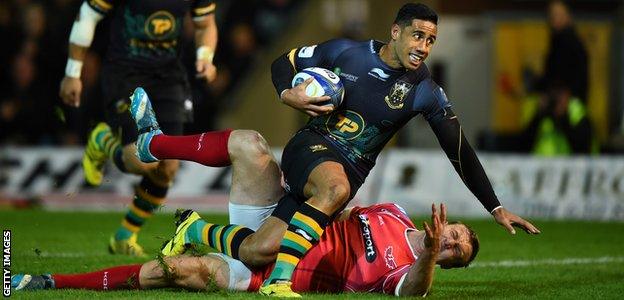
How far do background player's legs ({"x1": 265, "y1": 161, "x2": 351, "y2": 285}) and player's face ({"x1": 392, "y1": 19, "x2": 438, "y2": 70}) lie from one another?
3.08 feet

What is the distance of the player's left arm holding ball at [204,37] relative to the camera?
10609 mm

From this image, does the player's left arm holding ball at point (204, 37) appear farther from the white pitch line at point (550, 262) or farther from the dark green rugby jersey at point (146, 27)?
the white pitch line at point (550, 262)

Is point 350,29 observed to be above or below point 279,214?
below

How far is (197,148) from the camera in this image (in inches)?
314

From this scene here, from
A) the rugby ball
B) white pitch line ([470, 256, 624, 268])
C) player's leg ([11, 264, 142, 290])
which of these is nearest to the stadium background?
white pitch line ([470, 256, 624, 268])

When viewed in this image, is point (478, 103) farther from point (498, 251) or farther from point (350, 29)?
point (498, 251)

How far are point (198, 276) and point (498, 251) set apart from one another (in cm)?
415

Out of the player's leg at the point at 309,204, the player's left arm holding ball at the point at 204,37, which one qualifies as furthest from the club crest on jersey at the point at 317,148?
the player's left arm holding ball at the point at 204,37

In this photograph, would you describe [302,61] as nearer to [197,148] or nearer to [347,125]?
[347,125]

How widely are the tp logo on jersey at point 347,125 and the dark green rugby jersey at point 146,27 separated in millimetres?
2861

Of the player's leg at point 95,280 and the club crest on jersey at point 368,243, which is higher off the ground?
the club crest on jersey at point 368,243

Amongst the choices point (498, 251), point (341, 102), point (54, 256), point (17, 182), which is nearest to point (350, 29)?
point (17, 182)

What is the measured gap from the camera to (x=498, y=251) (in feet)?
36.3

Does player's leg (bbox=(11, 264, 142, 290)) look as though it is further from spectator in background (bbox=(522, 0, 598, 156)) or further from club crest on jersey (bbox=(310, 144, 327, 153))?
spectator in background (bbox=(522, 0, 598, 156))
